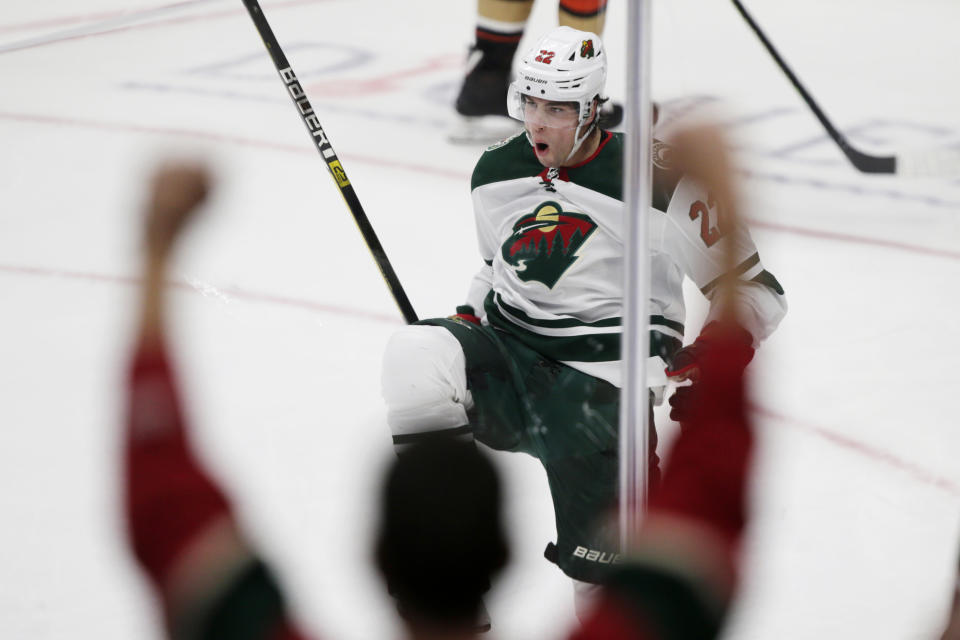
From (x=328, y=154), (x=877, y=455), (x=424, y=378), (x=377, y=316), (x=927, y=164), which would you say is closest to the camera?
(x=424, y=378)

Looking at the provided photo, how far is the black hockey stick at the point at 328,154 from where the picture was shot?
154cm

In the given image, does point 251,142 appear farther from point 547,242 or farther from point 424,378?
point 424,378

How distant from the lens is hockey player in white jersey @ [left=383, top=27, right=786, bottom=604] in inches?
56.8

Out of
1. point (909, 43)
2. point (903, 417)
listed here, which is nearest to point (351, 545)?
point (903, 417)

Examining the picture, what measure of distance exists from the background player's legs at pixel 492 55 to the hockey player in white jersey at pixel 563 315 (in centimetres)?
198

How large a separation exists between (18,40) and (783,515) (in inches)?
154

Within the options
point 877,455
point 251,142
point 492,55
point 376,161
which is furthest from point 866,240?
point 251,142

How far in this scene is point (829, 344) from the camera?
251 cm

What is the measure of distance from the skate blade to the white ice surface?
5 centimetres

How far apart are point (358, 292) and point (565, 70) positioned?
139 centimetres

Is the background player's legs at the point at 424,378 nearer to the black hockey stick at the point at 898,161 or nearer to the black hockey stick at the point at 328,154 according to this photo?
the black hockey stick at the point at 328,154

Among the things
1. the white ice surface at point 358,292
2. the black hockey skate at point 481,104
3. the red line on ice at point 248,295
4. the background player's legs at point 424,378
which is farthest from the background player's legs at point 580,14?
the background player's legs at point 424,378

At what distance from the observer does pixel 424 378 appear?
1.41 m

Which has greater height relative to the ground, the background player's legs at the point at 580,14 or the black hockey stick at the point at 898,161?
the background player's legs at the point at 580,14
